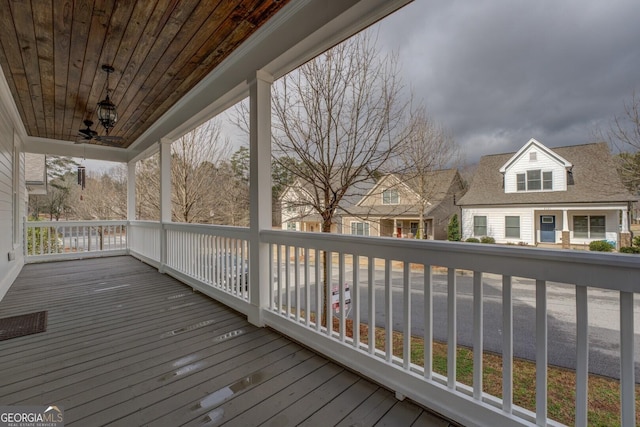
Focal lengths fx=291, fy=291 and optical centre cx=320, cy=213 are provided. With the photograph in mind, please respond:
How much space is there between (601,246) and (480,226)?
492 millimetres

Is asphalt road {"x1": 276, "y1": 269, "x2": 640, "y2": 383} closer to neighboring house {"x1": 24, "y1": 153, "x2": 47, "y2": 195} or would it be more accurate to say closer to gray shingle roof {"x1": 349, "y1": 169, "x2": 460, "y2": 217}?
gray shingle roof {"x1": 349, "y1": 169, "x2": 460, "y2": 217}

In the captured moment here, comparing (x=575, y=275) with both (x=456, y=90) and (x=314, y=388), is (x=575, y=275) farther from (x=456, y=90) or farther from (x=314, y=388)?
(x=314, y=388)

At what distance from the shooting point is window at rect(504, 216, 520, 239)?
4.74 ft

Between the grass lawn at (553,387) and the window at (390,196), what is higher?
the window at (390,196)

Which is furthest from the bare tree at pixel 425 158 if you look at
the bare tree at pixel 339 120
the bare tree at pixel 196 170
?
the bare tree at pixel 196 170

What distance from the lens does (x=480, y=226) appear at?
1.60 metres

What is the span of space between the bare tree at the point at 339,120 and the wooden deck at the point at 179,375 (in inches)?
72.5

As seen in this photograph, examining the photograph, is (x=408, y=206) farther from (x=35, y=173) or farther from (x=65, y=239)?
(x=35, y=173)

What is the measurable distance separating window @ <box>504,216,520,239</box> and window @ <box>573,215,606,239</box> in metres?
0.22

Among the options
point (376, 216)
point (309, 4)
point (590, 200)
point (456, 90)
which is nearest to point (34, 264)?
point (376, 216)

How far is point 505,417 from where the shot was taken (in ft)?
4.50

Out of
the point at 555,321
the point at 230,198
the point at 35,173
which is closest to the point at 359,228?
the point at 555,321

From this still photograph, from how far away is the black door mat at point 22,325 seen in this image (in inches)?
103

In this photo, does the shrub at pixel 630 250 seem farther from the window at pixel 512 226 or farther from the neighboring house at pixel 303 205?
the neighboring house at pixel 303 205
